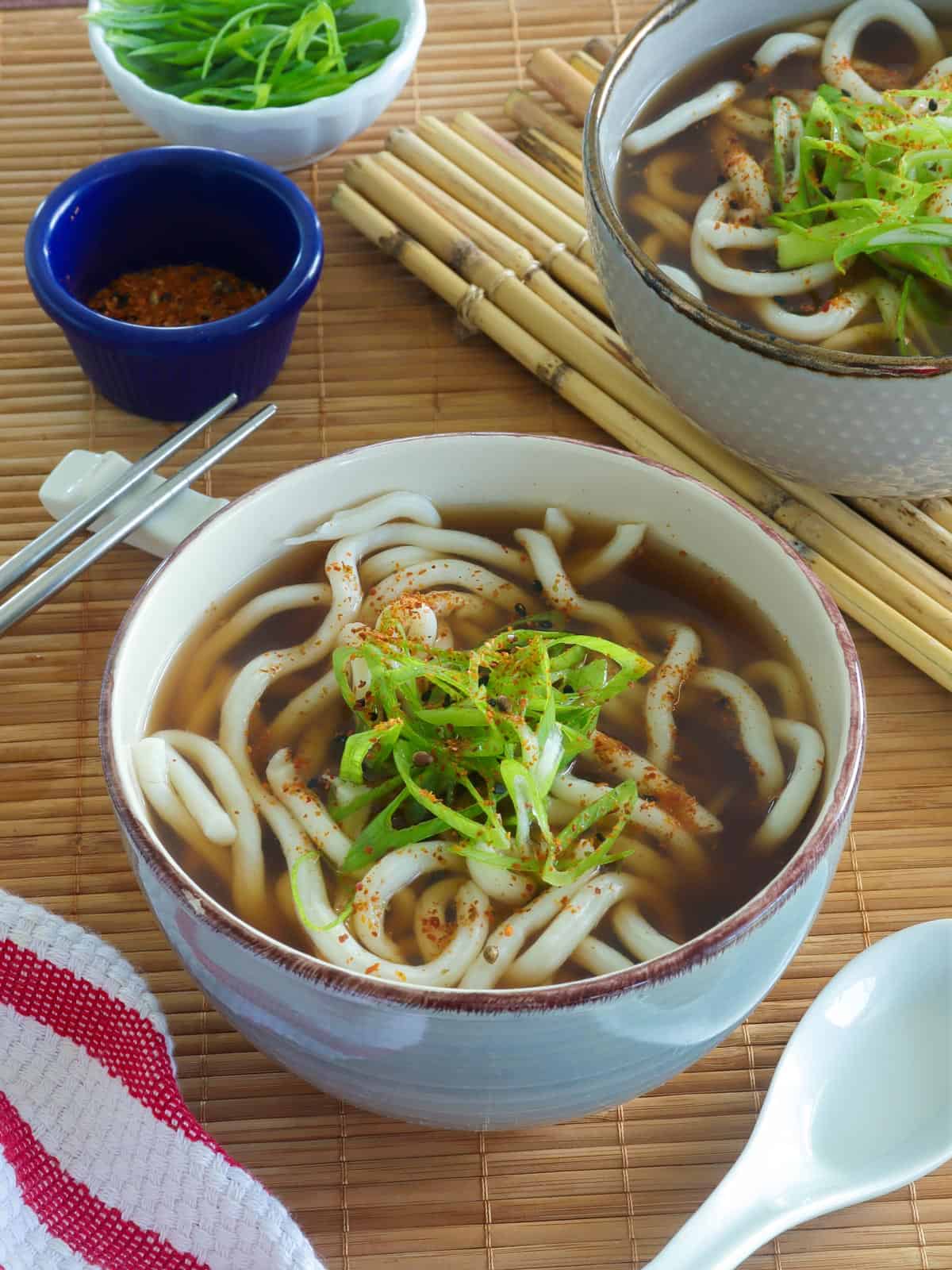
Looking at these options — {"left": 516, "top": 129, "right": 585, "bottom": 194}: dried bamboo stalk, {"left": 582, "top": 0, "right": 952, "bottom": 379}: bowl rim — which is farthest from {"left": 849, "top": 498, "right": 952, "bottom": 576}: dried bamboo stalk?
{"left": 516, "top": 129, "right": 585, "bottom": 194}: dried bamboo stalk

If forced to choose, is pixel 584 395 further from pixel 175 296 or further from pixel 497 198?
pixel 175 296

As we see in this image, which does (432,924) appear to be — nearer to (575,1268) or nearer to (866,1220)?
(575,1268)

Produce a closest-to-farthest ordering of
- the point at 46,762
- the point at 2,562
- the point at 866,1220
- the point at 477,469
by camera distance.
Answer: the point at 866,1220 → the point at 477,469 → the point at 46,762 → the point at 2,562

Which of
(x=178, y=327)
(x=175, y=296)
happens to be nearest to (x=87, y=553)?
(x=178, y=327)

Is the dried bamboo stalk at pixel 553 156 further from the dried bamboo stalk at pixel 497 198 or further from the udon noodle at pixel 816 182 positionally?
the udon noodle at pixel 816 182

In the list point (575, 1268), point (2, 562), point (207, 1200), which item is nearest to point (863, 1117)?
point (575, 1268)

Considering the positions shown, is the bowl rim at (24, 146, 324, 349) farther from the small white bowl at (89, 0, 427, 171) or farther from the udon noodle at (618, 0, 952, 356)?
the udon noodle at (618, 0, 952, 356)
